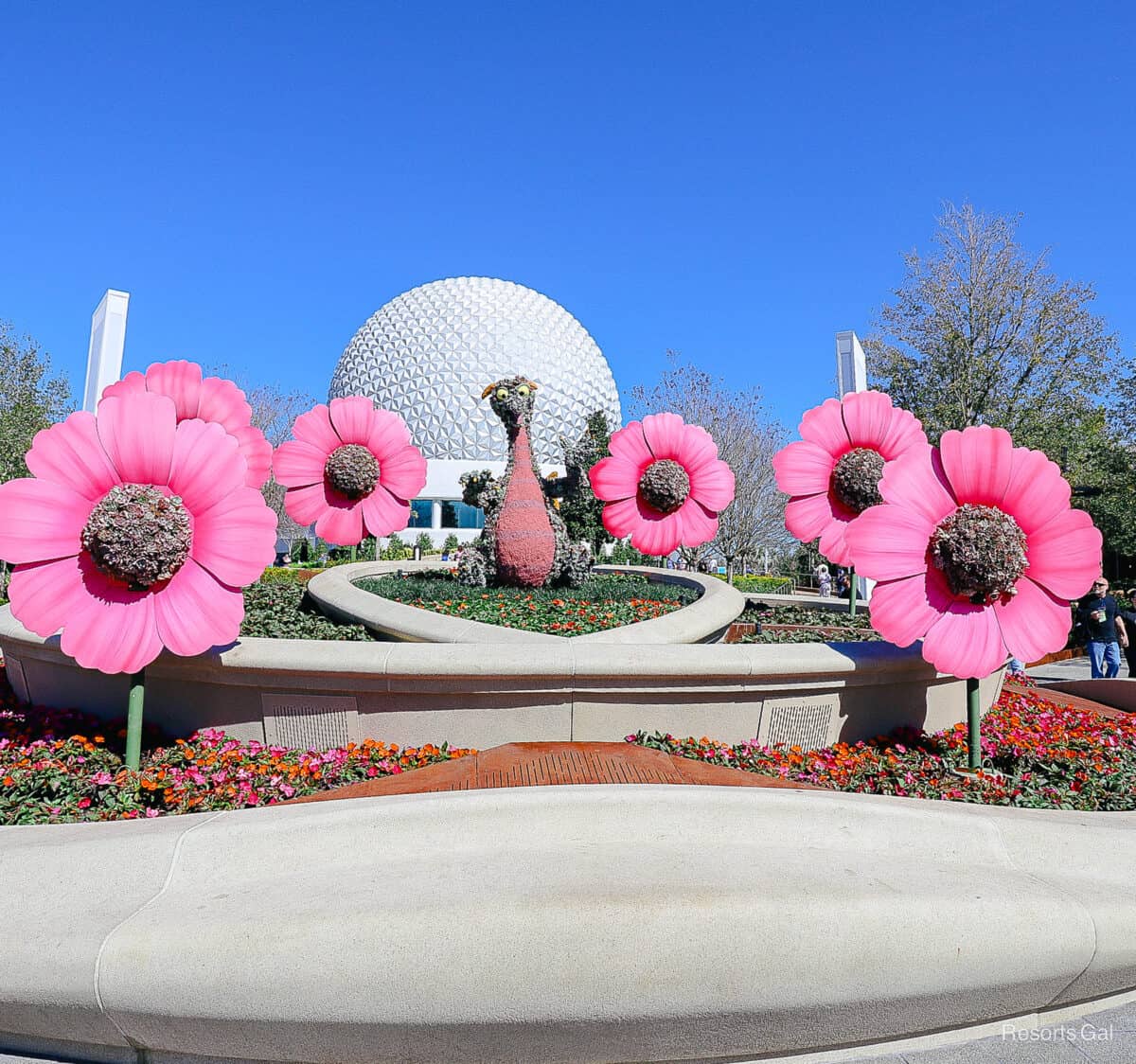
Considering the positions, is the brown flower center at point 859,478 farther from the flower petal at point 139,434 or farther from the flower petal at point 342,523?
the flower petal at point 139,434

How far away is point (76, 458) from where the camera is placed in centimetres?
412

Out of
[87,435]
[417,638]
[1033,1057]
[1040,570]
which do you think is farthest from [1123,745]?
[87,435]

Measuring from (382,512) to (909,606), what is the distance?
5132mm

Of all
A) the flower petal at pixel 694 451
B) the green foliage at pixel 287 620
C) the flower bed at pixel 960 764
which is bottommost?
the flower bed at pixel 960 764

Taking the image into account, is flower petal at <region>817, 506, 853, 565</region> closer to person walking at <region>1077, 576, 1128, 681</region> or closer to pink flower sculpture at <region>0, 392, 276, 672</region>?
pink flower sculpture at <region>0, 392, 276, 672</region>

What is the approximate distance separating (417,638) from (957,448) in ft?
13.2

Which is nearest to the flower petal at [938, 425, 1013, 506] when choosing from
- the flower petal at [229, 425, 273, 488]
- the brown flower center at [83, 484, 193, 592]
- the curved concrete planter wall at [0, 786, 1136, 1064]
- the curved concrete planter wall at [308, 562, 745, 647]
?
the curved concrete planter wall at [0, 786, 1136, 1064]

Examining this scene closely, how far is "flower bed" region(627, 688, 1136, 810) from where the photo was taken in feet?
14.6

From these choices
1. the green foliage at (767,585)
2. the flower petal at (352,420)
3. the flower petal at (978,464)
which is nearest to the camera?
the flower petal at (978,464)

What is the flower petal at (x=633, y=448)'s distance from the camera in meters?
8.11

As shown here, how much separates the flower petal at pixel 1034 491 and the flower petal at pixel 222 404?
5080 millimetres

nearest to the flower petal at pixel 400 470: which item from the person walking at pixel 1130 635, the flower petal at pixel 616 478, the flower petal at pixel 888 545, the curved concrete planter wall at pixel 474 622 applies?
the curved concrete planter wall at pixel 474 622

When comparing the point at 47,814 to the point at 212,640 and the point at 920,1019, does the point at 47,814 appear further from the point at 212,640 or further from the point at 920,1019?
the point at 920,1019

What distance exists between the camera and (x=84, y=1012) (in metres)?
2.19
